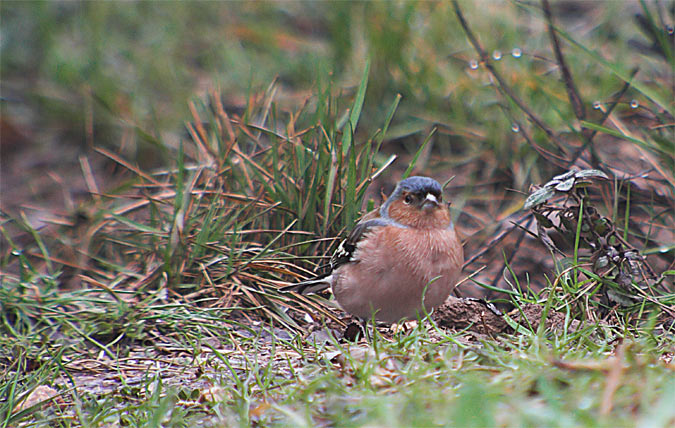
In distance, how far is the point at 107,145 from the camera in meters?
6.60

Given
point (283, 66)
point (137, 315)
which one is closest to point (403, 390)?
point (137, 315)

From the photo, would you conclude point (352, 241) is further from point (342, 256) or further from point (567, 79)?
point (567, 79)

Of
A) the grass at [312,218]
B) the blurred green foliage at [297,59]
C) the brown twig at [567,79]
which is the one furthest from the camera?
the blurred green foliage at [297,59]

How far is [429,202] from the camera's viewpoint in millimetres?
3354

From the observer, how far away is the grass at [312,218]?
242 cm

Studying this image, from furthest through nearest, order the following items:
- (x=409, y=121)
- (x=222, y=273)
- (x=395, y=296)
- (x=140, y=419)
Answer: (x=409, y=121), (x=222, y=273), (x=395, y=296), (x=140, y=419)

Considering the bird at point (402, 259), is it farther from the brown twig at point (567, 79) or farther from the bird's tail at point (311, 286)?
the brown twig at point (567, 79)

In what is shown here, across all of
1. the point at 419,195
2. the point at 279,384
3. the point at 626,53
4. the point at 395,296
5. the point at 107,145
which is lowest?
the point at 107,145

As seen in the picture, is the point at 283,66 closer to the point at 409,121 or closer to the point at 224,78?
the point at 224,78

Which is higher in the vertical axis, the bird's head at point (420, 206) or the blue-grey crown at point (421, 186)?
the blue-grey crown at point (421, 186)

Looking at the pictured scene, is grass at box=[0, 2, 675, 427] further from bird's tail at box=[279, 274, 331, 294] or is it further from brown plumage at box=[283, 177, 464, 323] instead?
brown plumage at box=[283, 177, 464, 323]

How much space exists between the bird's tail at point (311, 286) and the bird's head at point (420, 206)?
49 centimetres

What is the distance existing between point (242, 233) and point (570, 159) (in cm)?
211

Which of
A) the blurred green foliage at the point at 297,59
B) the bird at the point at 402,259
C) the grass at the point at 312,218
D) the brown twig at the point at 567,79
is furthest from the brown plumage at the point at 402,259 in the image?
the blurred green foliage at the point at 297,59
